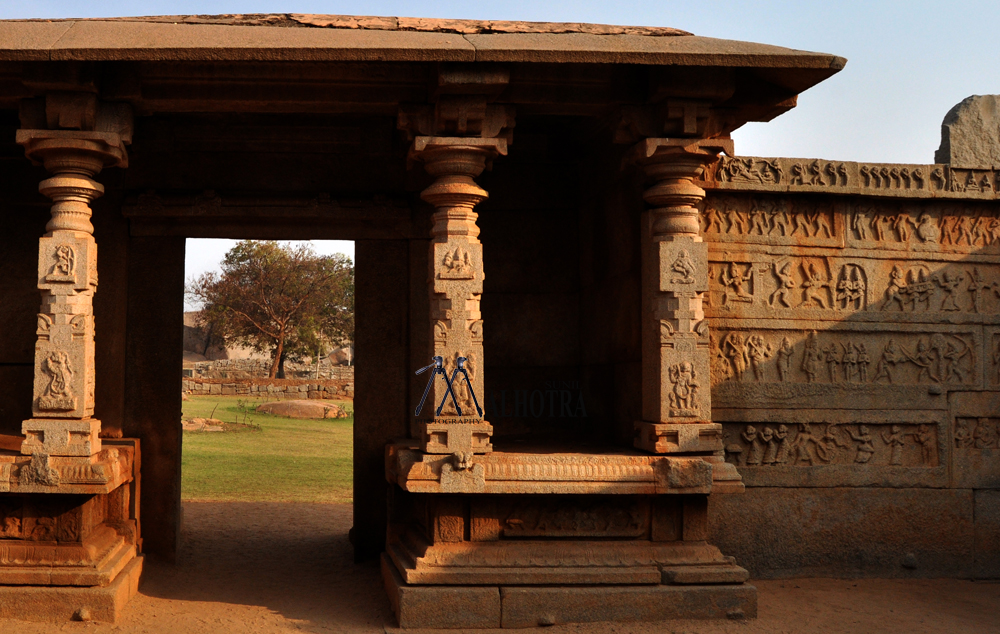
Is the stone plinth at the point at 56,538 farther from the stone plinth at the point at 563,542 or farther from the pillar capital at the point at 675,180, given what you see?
the pillar capital at the point at 675,180

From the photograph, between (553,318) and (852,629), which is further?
(553,318)

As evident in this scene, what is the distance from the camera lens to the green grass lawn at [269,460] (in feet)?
40.3

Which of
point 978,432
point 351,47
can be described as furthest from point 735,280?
point 351,47

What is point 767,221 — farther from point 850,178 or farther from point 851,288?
point 851,288

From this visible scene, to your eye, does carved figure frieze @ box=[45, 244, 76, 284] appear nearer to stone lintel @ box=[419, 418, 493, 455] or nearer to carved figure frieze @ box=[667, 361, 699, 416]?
stone lintel @ box=[419, 418, 493, 455]

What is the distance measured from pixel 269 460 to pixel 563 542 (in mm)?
10101

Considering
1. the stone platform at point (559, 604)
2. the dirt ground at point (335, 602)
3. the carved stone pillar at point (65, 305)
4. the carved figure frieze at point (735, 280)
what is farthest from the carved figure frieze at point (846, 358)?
the carved stone pillar at point (65, 305)

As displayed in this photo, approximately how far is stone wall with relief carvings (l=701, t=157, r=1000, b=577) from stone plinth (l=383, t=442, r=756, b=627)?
134cm

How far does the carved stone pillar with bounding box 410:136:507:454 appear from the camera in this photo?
569 centimetres

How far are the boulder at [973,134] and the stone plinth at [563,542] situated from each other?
363cm

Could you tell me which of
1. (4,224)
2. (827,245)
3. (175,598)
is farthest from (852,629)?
(4,224)

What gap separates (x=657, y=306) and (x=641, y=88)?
1.44 m

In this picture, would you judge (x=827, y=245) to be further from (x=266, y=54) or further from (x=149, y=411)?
(x=149, y=411)

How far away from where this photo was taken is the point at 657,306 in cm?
599
